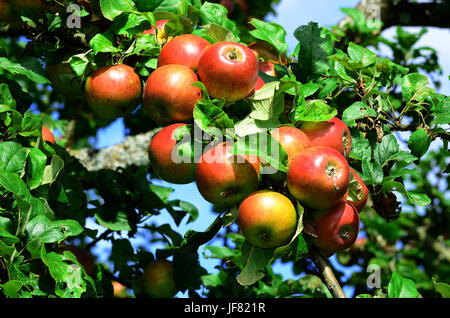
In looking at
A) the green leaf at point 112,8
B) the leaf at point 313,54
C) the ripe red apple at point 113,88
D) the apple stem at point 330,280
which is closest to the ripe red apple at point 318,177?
the apple stem at point 330,280

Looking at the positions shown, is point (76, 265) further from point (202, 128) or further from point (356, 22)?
point (356, 22)

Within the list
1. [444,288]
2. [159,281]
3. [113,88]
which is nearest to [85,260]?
[159,281]

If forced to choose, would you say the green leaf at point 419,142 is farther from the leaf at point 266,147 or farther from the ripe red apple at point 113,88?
the ripe red apple at point 113,88

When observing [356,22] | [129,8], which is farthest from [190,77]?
[356,22]

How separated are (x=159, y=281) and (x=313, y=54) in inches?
37.3

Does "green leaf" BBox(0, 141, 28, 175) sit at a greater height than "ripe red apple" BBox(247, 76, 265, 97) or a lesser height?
lesser

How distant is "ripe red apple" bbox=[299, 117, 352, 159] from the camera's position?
1385 millimetres

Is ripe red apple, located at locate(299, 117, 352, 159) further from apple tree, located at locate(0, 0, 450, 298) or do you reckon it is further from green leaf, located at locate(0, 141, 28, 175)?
green leaf, located at locate(0, 141, 28, 175)

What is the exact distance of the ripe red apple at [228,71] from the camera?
140cm

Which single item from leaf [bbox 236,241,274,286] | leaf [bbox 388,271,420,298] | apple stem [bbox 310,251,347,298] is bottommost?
leaf [bbox 388,271,420,298]

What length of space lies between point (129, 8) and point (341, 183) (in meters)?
0.84

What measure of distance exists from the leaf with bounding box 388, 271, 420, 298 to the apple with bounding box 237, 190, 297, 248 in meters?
0.30

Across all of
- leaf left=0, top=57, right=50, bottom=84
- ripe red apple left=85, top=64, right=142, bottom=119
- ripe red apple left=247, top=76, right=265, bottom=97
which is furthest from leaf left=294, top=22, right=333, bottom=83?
leaf left=0, top=57, right=50, bottom=84

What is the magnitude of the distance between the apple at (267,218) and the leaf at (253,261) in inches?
2.0
